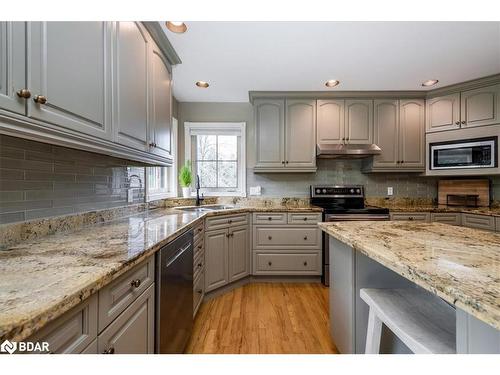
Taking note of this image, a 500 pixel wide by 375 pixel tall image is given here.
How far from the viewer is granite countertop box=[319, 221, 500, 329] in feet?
1.79

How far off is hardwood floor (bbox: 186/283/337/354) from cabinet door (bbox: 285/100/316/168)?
1565mm

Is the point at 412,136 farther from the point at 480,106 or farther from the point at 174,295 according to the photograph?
the point at 174,295

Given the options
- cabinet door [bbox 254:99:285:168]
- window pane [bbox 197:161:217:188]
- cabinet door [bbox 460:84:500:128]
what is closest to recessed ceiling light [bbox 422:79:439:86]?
cabinet door [bbox 460:84:500:128]

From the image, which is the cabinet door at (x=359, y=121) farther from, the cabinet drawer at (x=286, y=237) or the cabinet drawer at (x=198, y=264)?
the cabinet drawer at (x=198, y=264)

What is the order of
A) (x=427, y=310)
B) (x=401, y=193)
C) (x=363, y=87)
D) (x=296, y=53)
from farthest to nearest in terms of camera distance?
(x=401, y=193), (x=363, y=87), (x=296, y=53), (x=427, y=310)

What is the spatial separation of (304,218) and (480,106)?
243 centimetres

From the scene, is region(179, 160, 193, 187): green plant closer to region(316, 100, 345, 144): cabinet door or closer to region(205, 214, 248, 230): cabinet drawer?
region(205, 214, 248, 230): cabinet drawer

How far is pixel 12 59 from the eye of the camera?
0.71 meters

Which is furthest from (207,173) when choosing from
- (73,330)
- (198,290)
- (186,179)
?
(73,330)
